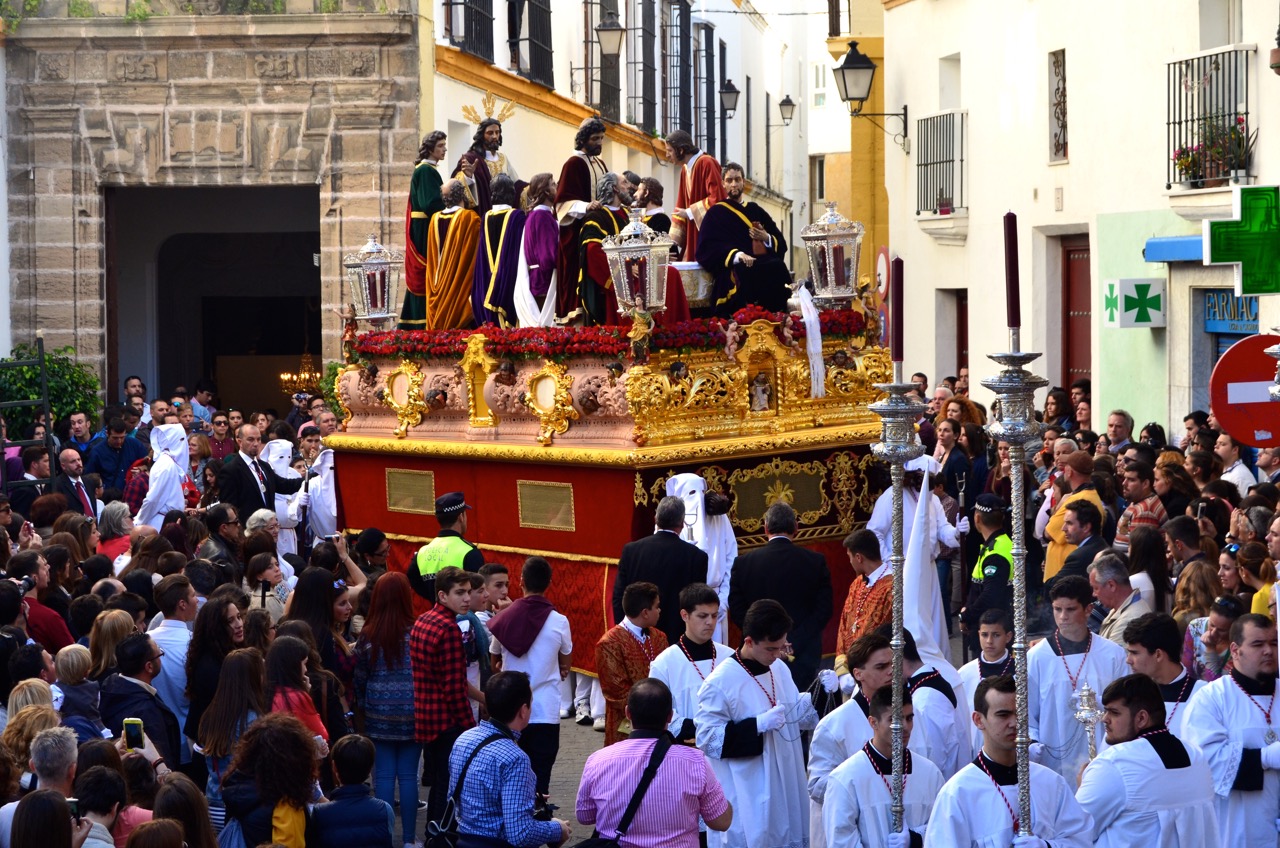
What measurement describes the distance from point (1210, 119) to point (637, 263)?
18.7ft

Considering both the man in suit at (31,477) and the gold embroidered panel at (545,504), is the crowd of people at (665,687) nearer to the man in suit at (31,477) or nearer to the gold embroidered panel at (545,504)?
the gold embroidered panel at (545,504)

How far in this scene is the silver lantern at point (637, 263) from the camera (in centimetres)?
1083

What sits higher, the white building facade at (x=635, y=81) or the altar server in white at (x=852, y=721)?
the white building facade at (x=635, y=81)

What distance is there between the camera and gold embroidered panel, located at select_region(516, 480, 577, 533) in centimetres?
1152

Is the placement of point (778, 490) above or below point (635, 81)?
below

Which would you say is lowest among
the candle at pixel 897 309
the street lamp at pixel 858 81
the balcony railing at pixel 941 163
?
the candle at pixel 897 309

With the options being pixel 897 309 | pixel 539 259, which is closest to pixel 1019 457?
pixel 897 309

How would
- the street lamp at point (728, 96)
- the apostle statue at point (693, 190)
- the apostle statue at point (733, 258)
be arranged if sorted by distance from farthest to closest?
the street lamp at point (728, 96)
the apostle statue at point (693, 190)
the apostle statue at point (733, 258)

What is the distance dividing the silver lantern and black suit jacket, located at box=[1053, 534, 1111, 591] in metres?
2.98

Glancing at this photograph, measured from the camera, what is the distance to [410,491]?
13148 mm

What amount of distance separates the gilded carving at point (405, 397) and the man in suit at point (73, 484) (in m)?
2.16

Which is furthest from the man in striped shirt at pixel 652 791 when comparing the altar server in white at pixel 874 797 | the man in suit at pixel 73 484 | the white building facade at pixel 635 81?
the white building facade at pixel 635 81

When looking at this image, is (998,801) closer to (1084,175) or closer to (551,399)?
(551,399)

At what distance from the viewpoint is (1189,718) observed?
6.50m
